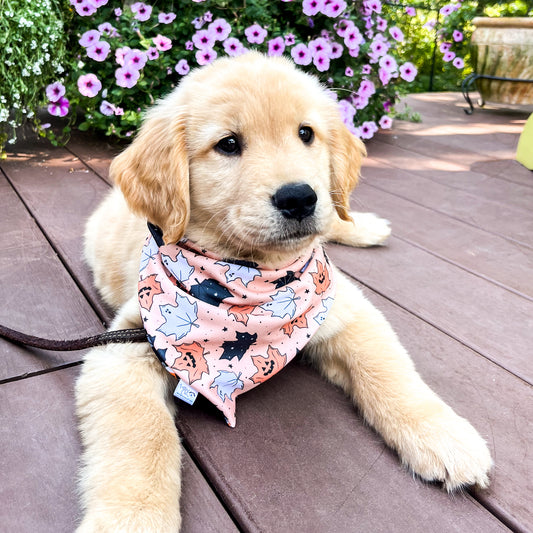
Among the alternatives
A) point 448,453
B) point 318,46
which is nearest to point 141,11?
point 318,46

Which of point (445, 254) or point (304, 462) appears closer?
point (304, 462)

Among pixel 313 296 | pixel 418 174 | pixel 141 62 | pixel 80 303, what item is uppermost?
pixel 141 62

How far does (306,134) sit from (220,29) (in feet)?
7.27

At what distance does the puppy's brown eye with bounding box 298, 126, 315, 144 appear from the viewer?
1.60 metres

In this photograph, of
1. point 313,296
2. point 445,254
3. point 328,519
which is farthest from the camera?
point 445,254

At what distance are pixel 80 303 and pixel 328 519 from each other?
1.33 meters

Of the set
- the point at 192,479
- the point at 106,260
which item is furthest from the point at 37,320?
the point at 192,479

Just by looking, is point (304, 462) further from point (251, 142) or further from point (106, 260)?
point (106, 260)

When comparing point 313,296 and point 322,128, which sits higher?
point 322,128

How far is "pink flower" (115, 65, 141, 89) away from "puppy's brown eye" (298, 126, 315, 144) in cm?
221

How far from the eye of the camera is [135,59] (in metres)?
3.42

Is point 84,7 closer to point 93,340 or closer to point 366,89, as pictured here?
point 366,89

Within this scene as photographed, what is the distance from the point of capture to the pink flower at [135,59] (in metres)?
3.40

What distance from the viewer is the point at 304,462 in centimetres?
138
